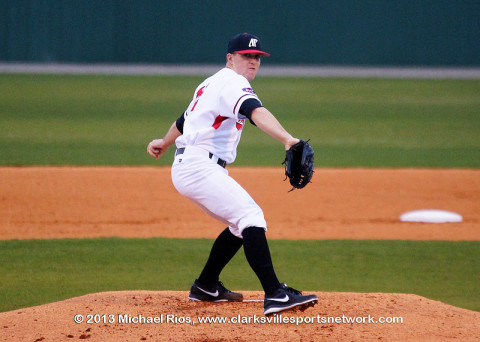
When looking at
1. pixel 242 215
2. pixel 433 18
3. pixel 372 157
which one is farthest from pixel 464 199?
pixel 433 18

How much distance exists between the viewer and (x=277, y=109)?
56.4 ft

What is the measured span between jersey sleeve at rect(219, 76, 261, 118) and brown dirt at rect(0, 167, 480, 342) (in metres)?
1.21

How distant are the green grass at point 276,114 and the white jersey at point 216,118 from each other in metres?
6.75

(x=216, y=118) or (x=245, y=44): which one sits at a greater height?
(x=245, y=44)

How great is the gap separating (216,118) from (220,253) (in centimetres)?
90

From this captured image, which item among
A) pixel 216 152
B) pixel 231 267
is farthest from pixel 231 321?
pixel 231 267

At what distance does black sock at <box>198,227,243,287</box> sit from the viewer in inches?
175

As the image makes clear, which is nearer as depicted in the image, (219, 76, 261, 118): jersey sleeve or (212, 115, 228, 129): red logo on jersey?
(219, 76, 261, 118): jersey sleeve

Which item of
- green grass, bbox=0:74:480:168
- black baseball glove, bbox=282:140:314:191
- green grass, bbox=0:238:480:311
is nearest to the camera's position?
black baseball glove, bbox=282:140:314:191

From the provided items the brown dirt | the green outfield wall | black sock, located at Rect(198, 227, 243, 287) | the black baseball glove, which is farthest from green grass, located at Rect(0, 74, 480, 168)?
the black baseball glove

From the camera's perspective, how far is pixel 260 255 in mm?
4004

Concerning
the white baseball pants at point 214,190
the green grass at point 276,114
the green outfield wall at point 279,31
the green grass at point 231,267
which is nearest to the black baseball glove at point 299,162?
the white baseball pants at point 214,190

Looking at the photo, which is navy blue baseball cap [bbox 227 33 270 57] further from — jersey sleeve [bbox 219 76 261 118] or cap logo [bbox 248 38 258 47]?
jersey sleeve [bbox 219 76 261 118]

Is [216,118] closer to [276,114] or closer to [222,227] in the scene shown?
[222,227]
